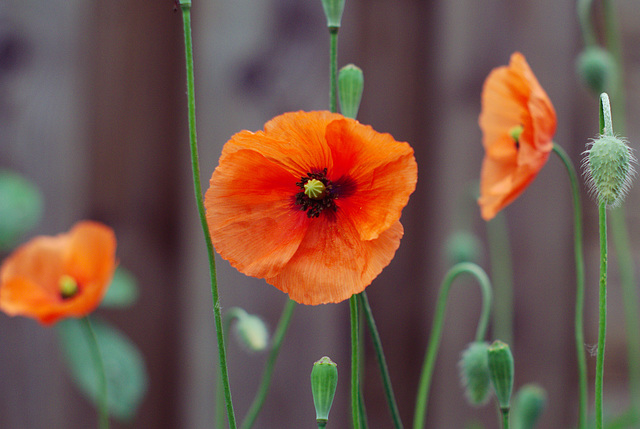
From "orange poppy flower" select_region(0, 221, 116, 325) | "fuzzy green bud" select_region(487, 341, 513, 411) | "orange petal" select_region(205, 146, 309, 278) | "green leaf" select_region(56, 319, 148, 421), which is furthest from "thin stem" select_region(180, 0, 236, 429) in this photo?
"green leaf" select_region(56, 319, 148, 421)

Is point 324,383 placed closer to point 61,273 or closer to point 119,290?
point 61,273

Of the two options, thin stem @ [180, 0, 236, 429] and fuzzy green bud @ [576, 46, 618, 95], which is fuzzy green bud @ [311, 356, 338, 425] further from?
fuzzy green bud @ [576, 46, 618, 95]

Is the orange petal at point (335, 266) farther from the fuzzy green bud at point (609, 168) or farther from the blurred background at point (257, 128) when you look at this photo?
the blurred background at point (257, 128)

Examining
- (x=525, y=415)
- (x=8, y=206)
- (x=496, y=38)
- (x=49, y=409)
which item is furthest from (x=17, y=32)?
(x=525, y=415)

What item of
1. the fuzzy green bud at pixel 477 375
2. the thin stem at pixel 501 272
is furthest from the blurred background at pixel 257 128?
the fuzzy green bud at pixel 477 375

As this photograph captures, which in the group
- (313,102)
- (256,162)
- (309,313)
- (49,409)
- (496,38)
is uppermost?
(496,38)

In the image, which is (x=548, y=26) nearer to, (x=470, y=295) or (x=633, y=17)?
(x=633, y=17)
